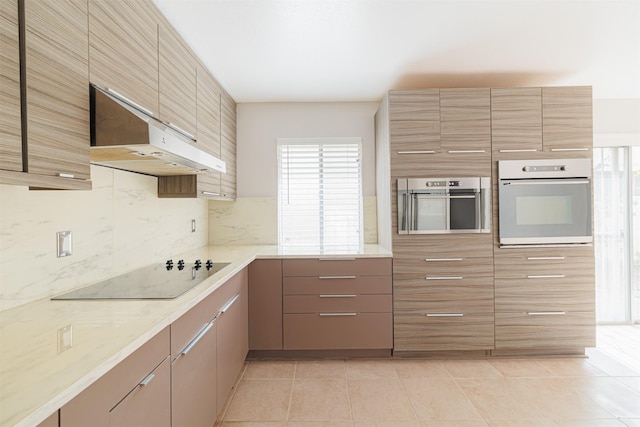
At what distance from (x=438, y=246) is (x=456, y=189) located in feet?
1.58

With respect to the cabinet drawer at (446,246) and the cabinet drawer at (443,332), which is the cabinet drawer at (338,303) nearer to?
the cabinet drawer at (443,332)

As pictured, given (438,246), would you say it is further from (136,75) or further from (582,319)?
(136,75)

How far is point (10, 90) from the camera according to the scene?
3.19ft

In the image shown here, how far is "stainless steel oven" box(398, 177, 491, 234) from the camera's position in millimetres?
2814

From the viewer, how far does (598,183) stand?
363 centimetres

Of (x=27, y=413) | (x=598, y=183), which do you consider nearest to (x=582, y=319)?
(x=598, y=183)

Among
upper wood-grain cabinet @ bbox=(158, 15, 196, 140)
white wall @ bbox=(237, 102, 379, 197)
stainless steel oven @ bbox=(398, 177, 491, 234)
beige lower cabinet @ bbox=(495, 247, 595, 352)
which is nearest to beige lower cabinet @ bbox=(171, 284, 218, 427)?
upper wood-grain cabinet @ bbox=(158, 15, 196, 140)

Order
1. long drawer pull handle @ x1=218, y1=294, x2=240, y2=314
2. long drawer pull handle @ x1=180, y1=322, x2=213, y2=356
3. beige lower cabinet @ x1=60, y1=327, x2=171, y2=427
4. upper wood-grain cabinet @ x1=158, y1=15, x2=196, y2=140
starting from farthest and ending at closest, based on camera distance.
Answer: long drawer pull handle @ x1=218, y1=294, x2=240, y2=314 → upper wood-grain cabinet @ x1=158, y1=15, x2=196, y2=140 → long drawer pull handle @ x1=180, y1=322, x2=213, y2=356 → beige lower cabinet @ x1=60, y1=327, x2=171, y2=427

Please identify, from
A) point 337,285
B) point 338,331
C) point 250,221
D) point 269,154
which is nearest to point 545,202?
point 337,285

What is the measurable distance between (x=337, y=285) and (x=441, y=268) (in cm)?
86

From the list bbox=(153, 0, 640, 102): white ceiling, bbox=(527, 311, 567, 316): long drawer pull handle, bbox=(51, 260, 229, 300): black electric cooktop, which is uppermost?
bbox=(153, 0, 640, 102): white ceiling

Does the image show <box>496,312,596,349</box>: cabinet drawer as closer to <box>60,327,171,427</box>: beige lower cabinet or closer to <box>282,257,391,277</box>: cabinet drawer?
<box>282,257,391,277</box>: cabinet drawer

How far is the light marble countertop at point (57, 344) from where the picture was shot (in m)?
0.69

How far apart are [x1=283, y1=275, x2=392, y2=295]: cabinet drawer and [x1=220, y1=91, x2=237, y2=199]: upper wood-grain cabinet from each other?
1.01 m
